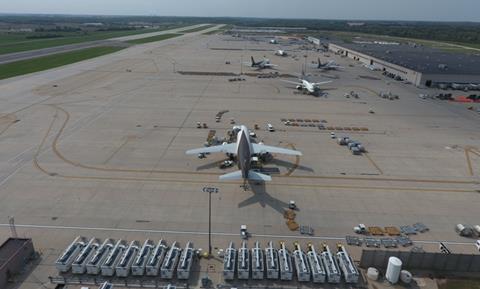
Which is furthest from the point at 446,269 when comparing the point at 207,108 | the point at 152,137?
the point at 207,108

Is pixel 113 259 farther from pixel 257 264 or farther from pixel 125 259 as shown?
pixel 257 264

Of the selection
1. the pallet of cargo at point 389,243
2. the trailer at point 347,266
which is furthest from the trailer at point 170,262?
the pallet of cargo at point 389,243

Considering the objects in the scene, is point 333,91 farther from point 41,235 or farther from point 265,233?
point 41,235

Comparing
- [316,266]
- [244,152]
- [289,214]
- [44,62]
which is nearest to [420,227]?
[289,214]

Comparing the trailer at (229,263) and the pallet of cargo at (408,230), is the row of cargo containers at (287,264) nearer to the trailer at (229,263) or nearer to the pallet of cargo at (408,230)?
the trailer at (229,263)

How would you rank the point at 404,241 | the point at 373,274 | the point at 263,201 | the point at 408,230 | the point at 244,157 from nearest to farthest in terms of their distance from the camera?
the point at 373,274
the point at 404,241
the point at 408,230
the point at 263,201
the point at 244,157

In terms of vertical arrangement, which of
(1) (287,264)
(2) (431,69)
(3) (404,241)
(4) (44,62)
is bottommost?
(3) (404,241)

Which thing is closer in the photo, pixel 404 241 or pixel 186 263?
pixel 186 263
